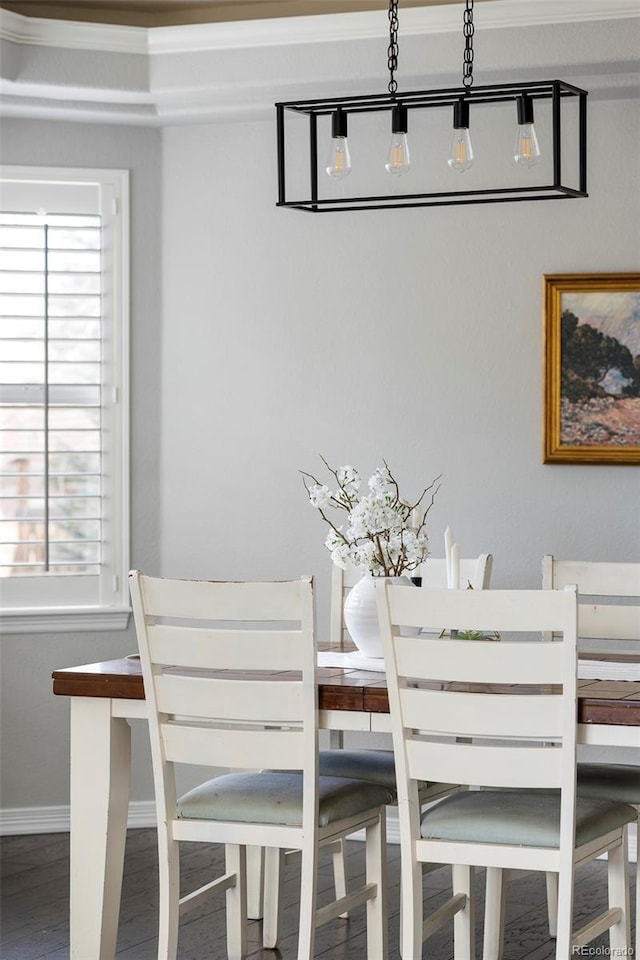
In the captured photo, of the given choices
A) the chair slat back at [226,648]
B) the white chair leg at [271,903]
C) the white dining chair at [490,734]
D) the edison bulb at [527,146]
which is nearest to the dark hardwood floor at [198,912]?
the white chair leg at [271,903]

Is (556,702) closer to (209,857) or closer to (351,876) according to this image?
(351,876)

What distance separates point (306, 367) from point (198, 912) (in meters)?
1.95

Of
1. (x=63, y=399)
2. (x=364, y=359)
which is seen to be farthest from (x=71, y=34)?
(x=364, y=359)

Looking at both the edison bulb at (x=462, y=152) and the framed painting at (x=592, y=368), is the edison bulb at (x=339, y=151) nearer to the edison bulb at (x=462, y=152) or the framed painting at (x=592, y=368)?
the edison bulb at (x=462, y=152)

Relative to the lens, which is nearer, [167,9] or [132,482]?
[167,9]

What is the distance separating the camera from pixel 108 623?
4.57m

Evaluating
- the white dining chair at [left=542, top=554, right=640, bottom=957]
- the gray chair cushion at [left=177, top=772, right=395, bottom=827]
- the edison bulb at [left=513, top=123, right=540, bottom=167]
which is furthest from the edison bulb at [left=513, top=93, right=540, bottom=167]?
the gray chair cushion at [left=177, top=772, right=395, bottom=827]

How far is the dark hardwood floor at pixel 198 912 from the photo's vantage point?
331cm

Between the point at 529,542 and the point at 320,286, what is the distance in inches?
47.3

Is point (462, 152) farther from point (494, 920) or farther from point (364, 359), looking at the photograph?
point (494, 920)

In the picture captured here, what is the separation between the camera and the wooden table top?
99.5 inches

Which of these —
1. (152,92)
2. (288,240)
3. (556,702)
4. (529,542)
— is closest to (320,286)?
(288,240)

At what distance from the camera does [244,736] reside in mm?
2752

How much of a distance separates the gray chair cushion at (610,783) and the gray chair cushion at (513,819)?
15 cm
